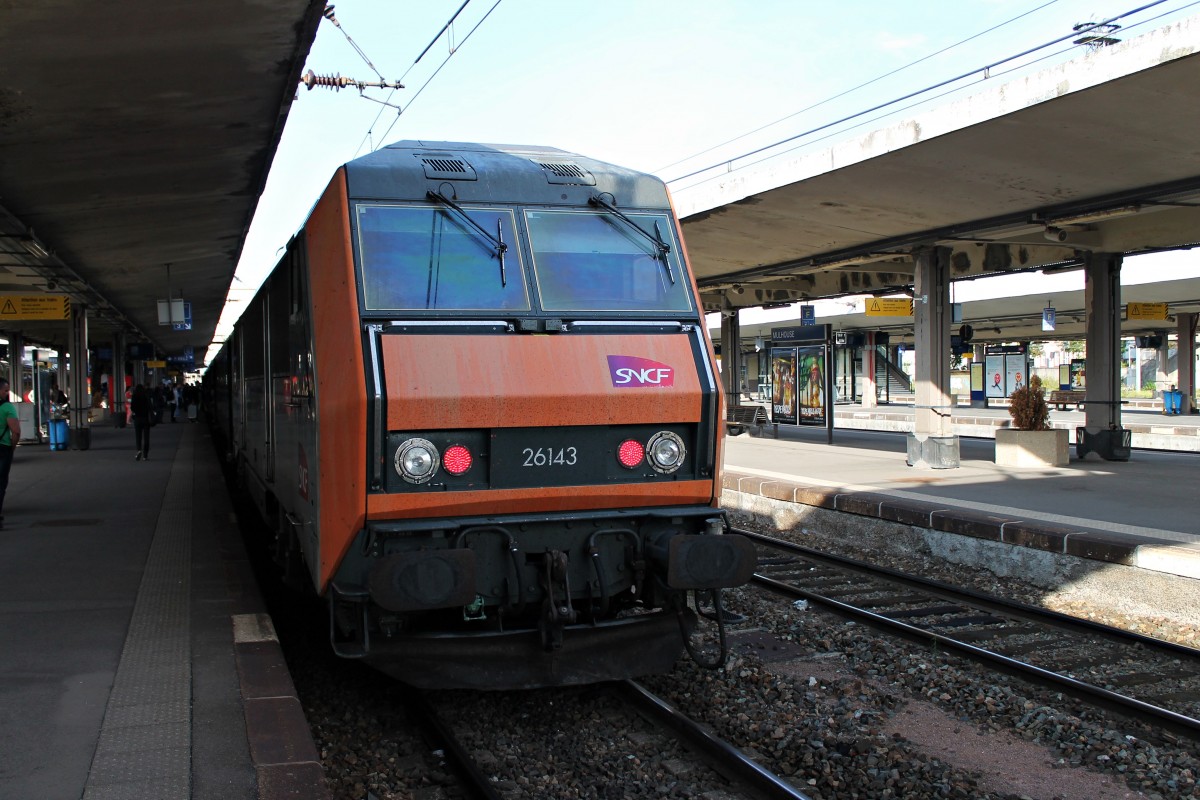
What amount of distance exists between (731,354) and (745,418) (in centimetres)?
276

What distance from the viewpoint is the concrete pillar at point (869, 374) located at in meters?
47.6

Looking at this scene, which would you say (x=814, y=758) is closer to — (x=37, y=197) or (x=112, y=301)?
(x=37, y=197)

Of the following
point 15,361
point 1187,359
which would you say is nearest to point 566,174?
point 15,361

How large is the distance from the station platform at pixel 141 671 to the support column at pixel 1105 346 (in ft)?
45.3

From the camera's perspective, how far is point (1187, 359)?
3728 cm

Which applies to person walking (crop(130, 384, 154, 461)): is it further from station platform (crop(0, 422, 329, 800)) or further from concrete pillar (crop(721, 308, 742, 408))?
concrete pillar (crop(721, 308, 742, 408))

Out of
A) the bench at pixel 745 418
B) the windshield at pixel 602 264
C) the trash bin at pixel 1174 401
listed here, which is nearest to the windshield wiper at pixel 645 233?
the windshield at pixel 602 264

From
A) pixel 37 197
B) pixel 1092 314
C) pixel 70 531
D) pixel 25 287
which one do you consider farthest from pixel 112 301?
pixel 1092 314

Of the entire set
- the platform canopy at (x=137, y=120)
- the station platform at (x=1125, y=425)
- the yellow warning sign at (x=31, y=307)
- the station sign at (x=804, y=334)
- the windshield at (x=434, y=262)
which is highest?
the platform canopy at (x=137, y=120)

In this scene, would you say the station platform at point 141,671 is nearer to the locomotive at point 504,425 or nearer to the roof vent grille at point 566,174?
the locomotive at point 504,425

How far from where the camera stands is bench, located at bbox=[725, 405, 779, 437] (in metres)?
25.8

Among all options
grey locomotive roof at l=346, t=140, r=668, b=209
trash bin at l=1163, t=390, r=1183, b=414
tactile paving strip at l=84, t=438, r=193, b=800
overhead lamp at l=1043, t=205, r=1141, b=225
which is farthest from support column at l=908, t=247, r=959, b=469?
trash bin at l=1163, t=390, r=1183, b=414

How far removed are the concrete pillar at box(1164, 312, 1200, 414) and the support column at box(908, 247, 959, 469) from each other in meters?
24.5

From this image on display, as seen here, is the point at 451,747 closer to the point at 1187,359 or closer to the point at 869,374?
the point at 1187,359
